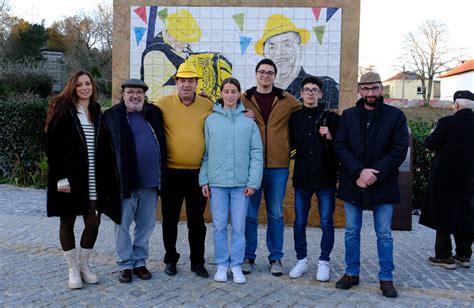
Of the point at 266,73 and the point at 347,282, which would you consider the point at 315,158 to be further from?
the point at 347,282

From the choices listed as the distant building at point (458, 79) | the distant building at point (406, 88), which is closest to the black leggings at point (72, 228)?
the distant building at point (458, 79)

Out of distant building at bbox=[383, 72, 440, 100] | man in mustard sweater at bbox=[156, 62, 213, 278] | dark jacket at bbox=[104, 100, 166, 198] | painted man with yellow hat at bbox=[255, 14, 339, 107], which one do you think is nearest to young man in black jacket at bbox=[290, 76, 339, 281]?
man in mustard sweater at bbox=[156, 62, 213, 278]

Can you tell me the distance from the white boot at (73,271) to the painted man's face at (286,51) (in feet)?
14.1

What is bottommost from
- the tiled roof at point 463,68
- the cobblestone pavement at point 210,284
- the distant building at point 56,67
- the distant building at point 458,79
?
the cobblestone pavement at point 210,284

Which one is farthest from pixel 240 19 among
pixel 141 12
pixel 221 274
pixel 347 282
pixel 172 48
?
pixel 347 282

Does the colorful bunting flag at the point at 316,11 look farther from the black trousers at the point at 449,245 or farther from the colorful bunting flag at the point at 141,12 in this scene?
the black trousers at the point at 449,245

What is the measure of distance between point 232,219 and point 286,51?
11.8 feet

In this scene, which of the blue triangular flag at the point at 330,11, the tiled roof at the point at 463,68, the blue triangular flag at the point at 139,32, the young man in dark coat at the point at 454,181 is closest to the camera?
the young man in dark coat at the point at 454,181

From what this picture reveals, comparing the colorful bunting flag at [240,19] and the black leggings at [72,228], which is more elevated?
the colorful bunting flag at [240,19]

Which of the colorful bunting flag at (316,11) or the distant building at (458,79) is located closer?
the colorful bunting flag at (316,11)

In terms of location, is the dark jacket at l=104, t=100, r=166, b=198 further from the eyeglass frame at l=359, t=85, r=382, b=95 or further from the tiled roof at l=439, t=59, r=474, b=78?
the tiled roof at l=439, t=59, r=474, b=78

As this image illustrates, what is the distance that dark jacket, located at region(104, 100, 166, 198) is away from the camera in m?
4.64

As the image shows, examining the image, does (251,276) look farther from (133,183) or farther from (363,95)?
(363,95)

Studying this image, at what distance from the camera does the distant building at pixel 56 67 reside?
3553 centimetres
